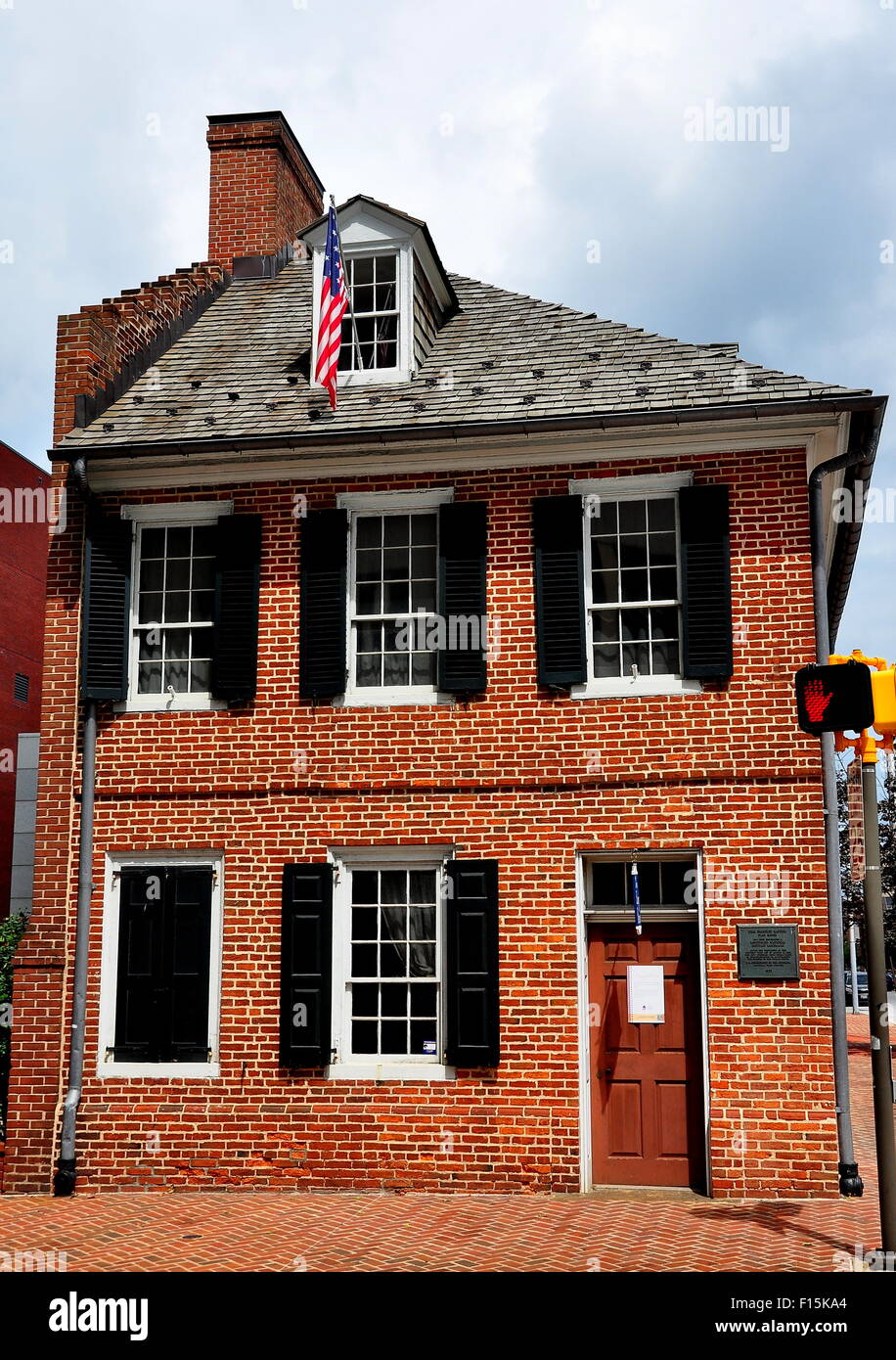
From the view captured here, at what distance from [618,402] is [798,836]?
412 centimetres

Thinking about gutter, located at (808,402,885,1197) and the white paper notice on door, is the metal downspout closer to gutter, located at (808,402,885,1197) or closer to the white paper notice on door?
gutter, located at (808,402,885,1197)

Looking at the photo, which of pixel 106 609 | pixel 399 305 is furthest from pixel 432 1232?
pixel 399 305

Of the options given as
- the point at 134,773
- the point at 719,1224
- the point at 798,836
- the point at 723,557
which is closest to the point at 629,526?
the point at 723,557

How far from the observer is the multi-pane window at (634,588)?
11859 mm

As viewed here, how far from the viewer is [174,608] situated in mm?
12758

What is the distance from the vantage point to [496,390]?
41.8 feet

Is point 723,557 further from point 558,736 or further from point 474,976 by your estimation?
point 474,976

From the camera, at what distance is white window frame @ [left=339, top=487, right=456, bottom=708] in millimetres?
12117

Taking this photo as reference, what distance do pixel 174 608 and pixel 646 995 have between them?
562 cm

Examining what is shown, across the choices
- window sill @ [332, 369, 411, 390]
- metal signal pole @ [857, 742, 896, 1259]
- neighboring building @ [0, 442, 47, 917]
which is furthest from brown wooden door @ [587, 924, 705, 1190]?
neighboring building @ [0, 442, 47, 917]

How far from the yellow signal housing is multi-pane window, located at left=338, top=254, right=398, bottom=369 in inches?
268

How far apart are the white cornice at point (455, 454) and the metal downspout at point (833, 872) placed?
429mm

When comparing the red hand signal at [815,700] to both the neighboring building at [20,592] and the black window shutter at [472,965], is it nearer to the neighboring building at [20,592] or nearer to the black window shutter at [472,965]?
the black window shutter at [472,965]

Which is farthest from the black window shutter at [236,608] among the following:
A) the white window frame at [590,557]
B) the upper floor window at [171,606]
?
the white window frame at [590,557]
